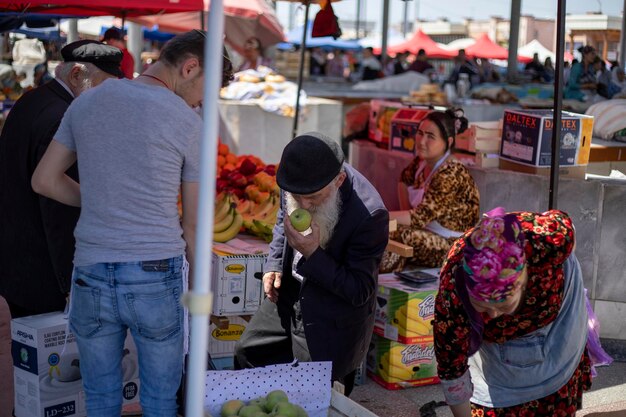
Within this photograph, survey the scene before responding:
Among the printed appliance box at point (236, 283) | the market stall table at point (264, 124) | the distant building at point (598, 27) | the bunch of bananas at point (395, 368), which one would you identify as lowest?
the bunch of bananas at point (395, 368)

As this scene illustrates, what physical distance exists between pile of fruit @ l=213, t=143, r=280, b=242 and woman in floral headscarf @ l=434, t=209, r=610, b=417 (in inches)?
89.0

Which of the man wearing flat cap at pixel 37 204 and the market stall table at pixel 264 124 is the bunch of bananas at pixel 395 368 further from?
the market stall table at pixel 264 124

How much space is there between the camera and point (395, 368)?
15.5 feet

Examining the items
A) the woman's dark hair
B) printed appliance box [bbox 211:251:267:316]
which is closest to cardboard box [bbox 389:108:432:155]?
the woman's dark hair

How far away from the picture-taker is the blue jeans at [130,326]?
9.12 ft

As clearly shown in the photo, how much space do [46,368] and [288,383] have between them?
4.40ft

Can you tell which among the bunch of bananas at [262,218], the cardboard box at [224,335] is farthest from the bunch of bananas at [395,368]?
the bunch of bananas at [262,218]

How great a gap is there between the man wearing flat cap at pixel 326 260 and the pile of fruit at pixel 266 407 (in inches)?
22.4

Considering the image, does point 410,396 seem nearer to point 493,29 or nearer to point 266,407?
point 266,407

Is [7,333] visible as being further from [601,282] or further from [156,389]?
[601,282]

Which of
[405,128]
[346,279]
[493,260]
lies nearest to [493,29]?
[405,128]

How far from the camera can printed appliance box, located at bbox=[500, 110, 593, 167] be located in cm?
536

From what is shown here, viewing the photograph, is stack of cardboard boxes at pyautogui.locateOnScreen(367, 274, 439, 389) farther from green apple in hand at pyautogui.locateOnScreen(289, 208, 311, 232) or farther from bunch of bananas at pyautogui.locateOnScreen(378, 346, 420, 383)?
green apple in hand at pyautogui.locateOnScreen(289, 208, 311, 232)

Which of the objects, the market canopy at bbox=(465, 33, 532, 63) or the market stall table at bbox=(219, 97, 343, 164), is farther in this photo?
the market canopy at bbox=(465, 33, 532, 63)
